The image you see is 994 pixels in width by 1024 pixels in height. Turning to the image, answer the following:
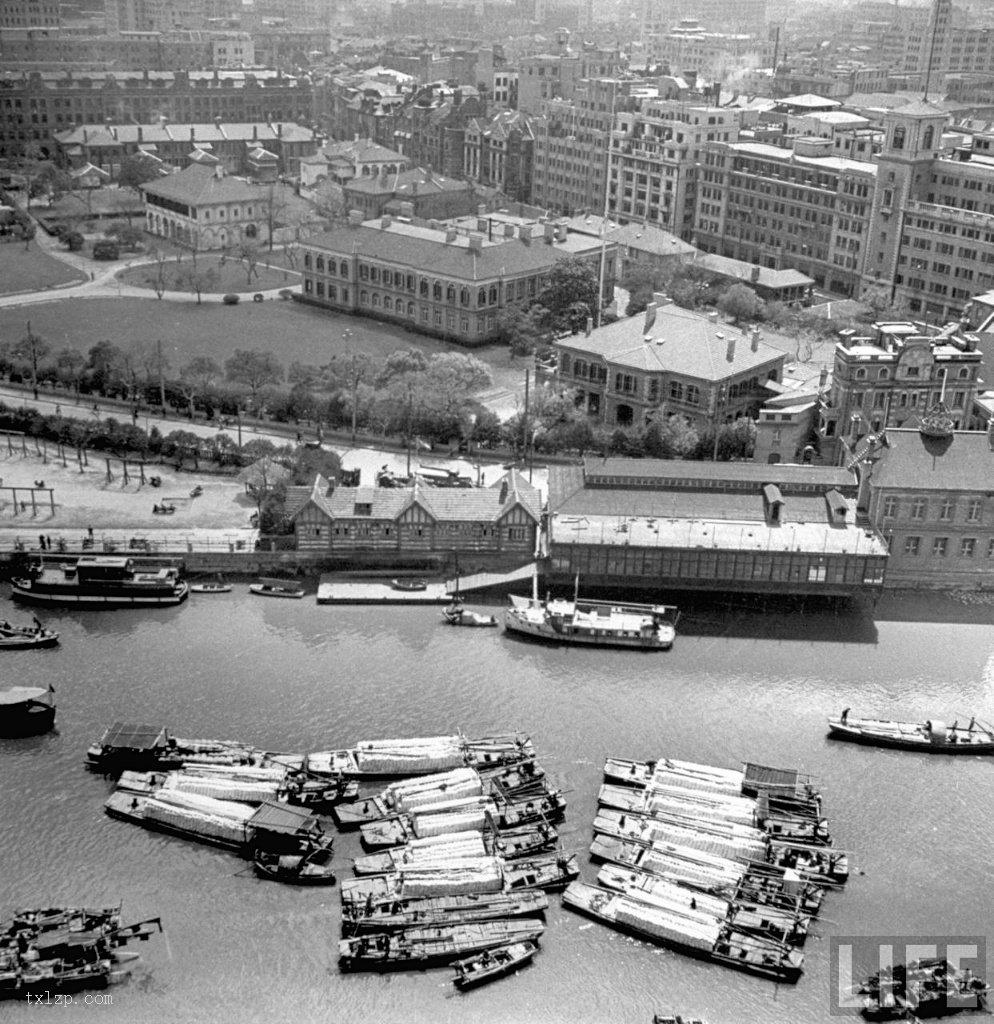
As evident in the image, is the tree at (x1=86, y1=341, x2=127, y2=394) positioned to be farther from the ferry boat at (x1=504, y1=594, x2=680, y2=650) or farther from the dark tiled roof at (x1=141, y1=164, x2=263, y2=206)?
the dark tiled roof at (x1=141, y1=164, x2=263, y2=206)

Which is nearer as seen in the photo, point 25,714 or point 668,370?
point 25,714

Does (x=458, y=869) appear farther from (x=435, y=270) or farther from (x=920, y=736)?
(x=435, y=270)

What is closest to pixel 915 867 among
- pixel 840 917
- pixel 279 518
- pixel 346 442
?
pixel 840 917

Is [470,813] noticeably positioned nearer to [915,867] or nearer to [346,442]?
[915,867]

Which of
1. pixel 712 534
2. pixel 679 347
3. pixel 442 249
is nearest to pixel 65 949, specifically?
pixel 712 534
